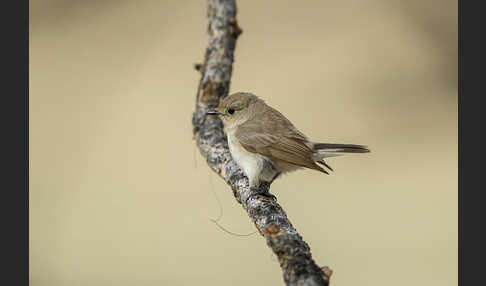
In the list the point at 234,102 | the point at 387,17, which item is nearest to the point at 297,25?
the point at 387,17

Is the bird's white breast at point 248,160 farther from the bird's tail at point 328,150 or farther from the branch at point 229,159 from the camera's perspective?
the bird's tail at point 328,150

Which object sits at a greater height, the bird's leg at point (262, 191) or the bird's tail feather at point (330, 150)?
the bird's tail feather at point (330, 150)

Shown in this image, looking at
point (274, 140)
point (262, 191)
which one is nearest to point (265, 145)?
point (274, 140)

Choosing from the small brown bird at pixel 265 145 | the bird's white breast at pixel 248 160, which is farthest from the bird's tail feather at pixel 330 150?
the bird's white breast at pixel 248 160

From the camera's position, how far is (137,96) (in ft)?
21.4

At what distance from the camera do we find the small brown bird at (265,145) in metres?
3.02

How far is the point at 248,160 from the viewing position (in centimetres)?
311

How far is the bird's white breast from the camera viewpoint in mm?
3041

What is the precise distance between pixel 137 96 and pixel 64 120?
3.02 feet

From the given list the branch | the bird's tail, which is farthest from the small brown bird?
the branch

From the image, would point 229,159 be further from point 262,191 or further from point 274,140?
point 262,191

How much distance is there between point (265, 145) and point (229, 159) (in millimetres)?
352

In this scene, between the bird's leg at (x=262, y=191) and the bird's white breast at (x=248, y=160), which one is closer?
the bird's leg at (x=262, y=191)

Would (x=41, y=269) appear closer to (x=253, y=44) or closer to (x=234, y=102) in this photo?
(x=234, y=102)
